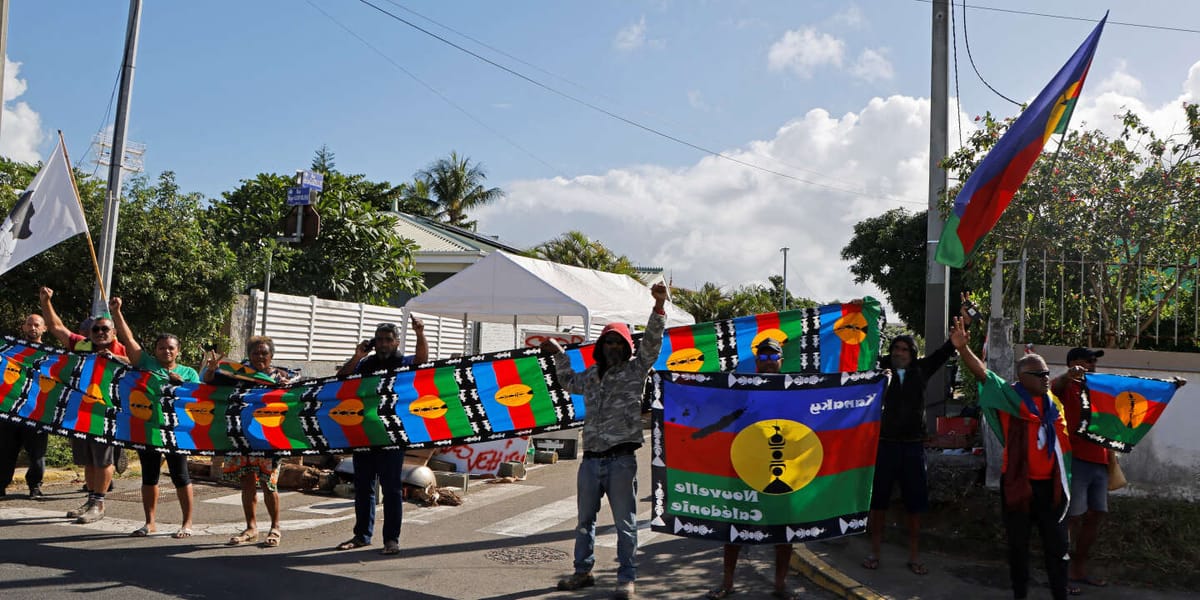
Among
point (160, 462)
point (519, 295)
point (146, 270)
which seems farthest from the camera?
point (519, 295)

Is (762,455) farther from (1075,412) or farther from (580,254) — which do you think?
(580,254)

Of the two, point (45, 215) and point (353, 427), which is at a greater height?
point (45, 215)

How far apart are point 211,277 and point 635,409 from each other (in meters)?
9.87

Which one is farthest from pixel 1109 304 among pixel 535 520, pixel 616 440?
pixel 535 520

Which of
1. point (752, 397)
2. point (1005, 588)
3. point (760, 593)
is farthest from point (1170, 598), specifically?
point (752, 397)

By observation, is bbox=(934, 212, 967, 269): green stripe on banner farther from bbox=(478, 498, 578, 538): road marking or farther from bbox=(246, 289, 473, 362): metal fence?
bbox=(246, 289, 473, 362): metal fence

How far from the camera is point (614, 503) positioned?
6684mm

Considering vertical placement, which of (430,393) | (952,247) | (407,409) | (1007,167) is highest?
(1007,167)

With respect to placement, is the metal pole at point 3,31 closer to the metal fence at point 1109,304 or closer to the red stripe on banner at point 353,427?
Answer: the red stripe on banner at point 353,427

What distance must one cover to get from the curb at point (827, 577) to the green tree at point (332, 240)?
19063 millimetres

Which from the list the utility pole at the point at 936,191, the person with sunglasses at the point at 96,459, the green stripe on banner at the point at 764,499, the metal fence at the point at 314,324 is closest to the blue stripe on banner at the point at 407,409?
the green stripe on banner at the point at 764,499

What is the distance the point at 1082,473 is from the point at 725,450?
2.89 m

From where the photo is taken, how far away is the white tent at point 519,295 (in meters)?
14.6

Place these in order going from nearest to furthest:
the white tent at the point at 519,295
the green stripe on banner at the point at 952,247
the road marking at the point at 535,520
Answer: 1. the green stripe on banner at the point at 952,247
2. the road marking at the point at 535,520
3. the white tent at the point at 519,295
